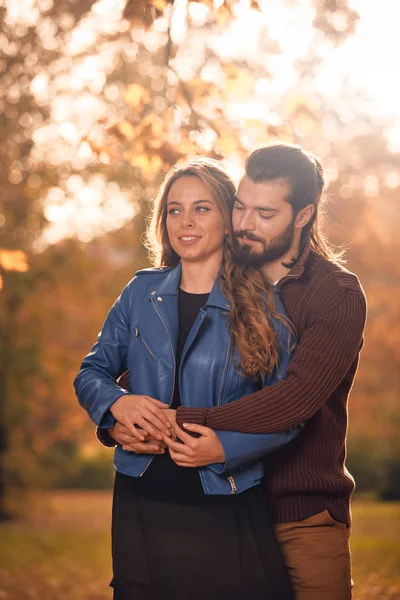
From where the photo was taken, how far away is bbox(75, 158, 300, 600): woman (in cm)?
306

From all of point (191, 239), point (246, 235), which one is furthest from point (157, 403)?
point (246, 235)

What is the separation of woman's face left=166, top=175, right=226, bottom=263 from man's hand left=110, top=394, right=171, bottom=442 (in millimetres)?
621

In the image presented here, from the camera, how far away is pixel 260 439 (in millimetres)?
3004

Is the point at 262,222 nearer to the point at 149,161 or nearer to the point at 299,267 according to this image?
the point at 299,267

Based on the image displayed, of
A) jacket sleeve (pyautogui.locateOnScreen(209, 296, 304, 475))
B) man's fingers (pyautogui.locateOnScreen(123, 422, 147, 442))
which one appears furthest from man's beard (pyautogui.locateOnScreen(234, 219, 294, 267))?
man's fingers (pyautogui.locateOnScreen(123, 422, 147, 442))

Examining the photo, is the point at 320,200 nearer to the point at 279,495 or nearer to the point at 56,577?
the point at 279,495

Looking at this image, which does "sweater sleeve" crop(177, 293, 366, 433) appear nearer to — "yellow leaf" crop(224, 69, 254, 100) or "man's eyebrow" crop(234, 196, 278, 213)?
"man's eyebrow" crop(234, 196, 278, 213)

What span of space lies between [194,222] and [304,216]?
56 cm

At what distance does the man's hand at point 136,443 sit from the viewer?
3066 mm

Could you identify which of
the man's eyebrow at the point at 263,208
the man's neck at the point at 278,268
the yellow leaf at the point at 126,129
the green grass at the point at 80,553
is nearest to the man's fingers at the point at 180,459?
the man's neck at the point at 278,268

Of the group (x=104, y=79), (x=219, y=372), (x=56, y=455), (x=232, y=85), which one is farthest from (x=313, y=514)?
(x=56, y=455)

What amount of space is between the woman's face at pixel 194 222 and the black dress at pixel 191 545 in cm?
41

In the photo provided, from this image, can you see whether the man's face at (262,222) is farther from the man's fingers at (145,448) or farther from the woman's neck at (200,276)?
the man's fingers at (145,448)

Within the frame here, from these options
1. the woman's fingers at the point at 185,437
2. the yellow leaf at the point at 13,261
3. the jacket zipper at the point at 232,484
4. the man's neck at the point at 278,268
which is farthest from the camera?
the yellow leaf at the point at 13,261
